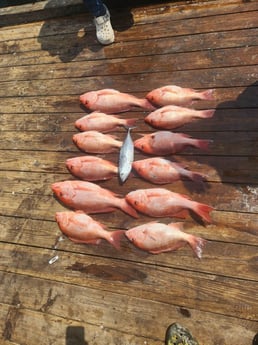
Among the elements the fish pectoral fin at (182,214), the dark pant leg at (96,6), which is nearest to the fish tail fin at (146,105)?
the fish pectoral fin at (182,214)

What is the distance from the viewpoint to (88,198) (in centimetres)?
357

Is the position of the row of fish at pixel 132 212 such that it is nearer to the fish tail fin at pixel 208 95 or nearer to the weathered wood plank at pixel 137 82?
the fish tail fin at pixel 208 95

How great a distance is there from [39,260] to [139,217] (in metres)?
1.10

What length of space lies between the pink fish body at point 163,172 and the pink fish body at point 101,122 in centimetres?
68

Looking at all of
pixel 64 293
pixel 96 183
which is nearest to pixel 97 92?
pixel 96 183

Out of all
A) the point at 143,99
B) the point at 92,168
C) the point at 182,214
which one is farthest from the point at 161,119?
the point at 182,214

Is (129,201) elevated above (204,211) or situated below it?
above

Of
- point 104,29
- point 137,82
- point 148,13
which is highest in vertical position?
point 104,29

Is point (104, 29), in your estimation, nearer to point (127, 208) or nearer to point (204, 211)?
point (127, 208)

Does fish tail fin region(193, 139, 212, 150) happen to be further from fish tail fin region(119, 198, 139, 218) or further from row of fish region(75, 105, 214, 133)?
fish tail fin region(119, 198, 139, 218)

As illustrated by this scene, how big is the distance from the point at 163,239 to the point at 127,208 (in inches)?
20.1

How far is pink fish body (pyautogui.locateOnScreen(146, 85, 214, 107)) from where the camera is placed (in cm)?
396

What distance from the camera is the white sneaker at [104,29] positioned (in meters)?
4.84

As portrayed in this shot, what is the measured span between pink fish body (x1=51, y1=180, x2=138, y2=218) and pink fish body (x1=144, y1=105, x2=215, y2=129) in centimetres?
98
